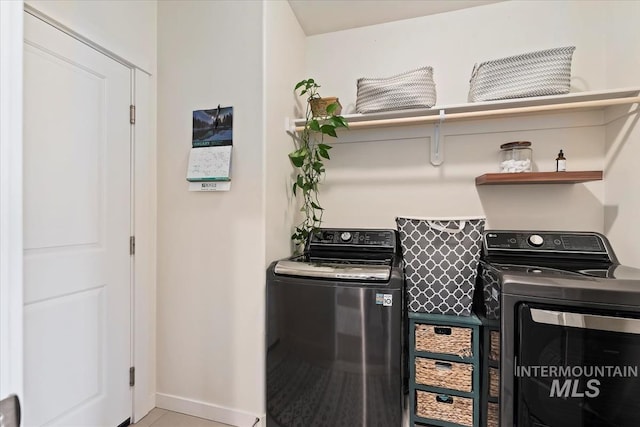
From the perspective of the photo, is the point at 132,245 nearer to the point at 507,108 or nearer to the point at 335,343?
the point at 335,343

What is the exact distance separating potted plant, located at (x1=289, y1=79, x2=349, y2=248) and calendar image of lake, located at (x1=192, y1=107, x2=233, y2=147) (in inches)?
16.0

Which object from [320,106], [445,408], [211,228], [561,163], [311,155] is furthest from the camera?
[311,155]

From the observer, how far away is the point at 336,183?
225 cm

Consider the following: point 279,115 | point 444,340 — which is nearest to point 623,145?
point 444,340

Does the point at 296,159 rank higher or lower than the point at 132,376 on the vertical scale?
higher

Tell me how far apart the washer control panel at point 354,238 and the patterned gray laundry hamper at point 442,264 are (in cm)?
28

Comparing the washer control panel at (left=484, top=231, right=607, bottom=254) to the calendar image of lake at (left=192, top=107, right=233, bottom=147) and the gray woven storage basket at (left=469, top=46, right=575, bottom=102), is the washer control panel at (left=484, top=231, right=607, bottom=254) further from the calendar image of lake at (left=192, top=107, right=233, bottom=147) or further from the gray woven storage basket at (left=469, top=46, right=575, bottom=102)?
the calendar image of lake at (left=192, top=107, right=233, bottom=147)

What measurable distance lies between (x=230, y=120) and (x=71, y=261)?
Answer: 106 cm

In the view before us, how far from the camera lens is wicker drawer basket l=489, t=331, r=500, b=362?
130 centimetres

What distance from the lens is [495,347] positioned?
4.41 ft

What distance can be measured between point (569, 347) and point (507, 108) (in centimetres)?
120

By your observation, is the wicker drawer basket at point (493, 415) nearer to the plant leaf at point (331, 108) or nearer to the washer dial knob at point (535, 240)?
the washer dial knob at point (535, 240)

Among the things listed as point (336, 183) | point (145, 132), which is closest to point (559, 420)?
point (336, 183)

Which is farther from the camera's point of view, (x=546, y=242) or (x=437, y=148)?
(x=437, y=148)
